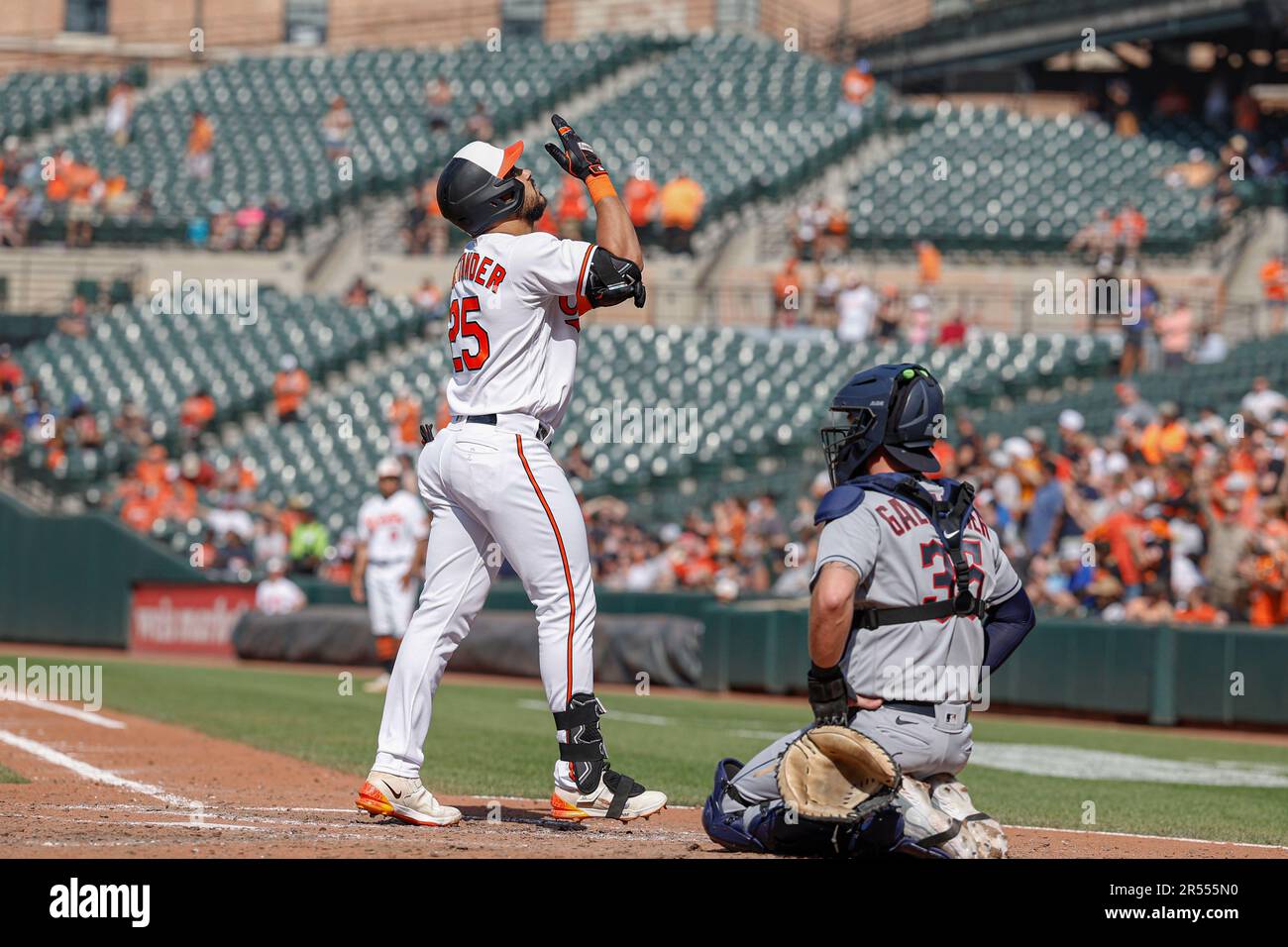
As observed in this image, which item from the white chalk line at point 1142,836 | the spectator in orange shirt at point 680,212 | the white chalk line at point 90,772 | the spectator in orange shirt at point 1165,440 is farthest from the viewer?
the spectator in orange shirt at point 680,212

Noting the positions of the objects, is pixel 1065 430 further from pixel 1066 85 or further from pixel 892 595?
pixel 1066 85

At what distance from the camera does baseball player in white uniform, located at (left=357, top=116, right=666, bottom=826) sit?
5.80 meters

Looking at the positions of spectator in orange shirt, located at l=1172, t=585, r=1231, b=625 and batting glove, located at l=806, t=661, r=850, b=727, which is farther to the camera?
spectator in orange shirt, located at l=1172, t=585, r=1231, b=625

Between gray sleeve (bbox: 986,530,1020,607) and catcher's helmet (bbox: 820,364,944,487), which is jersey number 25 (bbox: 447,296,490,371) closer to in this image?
catcher's helmet (bbox: 820,364,944,487)

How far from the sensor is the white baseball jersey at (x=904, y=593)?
16.4ft

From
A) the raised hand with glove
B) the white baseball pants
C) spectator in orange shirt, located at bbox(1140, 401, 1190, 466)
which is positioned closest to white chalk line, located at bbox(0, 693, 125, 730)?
the white baseball pants

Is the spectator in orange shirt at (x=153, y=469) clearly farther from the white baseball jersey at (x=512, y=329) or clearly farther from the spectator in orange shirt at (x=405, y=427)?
the white baseball jersey at (x=512, y=329)

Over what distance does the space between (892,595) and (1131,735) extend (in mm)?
8827

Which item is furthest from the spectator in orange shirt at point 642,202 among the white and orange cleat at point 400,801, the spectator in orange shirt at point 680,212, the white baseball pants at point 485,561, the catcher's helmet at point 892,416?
the catcher's helmet at point 892,416

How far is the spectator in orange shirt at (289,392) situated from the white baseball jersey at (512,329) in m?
18.5

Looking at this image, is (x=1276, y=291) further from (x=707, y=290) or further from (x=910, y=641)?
(x=910, y=641)

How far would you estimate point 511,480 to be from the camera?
19.0ft

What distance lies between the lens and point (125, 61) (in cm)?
3684
